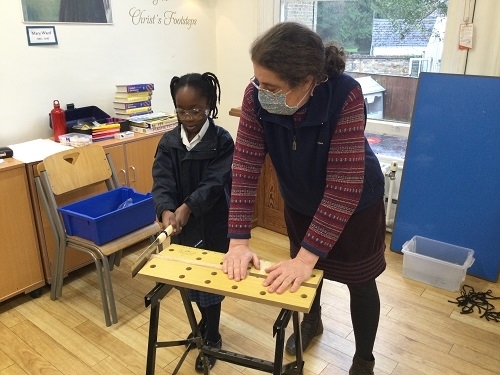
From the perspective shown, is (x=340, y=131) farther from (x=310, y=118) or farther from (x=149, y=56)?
(x=149, y=56)

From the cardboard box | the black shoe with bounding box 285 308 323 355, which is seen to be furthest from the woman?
the cardboard box

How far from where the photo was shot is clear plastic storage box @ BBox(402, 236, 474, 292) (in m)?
2.41

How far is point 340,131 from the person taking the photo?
1206mm

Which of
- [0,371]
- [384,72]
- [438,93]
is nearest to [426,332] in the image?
[438,93]

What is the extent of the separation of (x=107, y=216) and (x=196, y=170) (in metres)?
0.62

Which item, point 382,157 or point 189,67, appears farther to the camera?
point 189,67

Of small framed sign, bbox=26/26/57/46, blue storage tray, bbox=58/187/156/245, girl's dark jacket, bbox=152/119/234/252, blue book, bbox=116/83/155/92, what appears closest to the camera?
girl's dark jacket, bbox=152/119/234/252

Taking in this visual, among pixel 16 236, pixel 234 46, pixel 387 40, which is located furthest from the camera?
pixel 234 46

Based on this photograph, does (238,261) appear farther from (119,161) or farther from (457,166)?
(457,166)

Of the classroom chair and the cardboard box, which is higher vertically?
the cardboard box

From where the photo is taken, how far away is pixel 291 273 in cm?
120

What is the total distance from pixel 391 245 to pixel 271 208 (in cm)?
83

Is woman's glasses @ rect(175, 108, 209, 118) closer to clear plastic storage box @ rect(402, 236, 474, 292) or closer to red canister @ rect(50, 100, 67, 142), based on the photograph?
red canister @ rect(50, 100, 67, 142)

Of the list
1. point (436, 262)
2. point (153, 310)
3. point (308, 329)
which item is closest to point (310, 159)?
point (153, 310)
